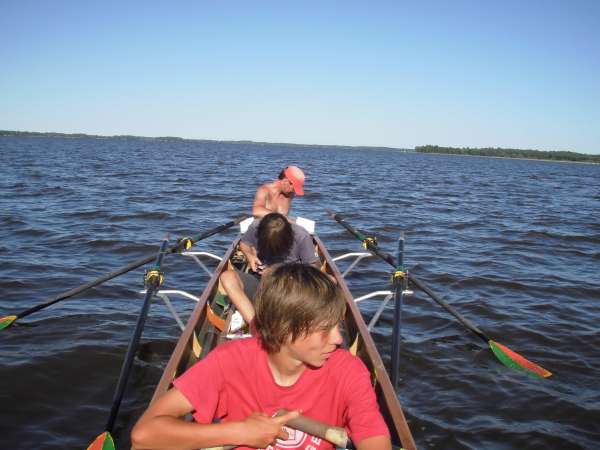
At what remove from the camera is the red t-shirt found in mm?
2270

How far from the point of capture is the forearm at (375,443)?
221 cm

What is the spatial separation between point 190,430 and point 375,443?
85 centimetres

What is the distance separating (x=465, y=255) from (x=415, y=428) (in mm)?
7239

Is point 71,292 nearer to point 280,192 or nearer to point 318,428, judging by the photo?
point 280,192

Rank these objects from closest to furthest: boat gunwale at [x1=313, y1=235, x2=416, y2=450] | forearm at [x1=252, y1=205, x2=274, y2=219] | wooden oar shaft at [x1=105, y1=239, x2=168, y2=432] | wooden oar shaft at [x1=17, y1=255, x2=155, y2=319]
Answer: boat gunwale at [x1=313, y1=235, x2=416, y2=450], wooden oar shaft at [x1=105, y1=239, x2=168, y2=432], wooden oar shaft at [x1=17, y1=255, x2=155, y2=319], forearm at [x1=252, y1=205, x2=274, y2=219]

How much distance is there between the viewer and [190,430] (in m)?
2.03

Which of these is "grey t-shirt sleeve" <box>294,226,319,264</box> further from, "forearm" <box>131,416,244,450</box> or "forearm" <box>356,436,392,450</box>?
"forearm" <box>131,416,244,450</box>

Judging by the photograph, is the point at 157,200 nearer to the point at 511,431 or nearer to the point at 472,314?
the point at 472,314

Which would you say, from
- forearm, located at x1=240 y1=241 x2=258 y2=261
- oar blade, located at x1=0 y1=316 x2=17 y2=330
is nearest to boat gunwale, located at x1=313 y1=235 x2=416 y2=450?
forearm, located at x1=240 y1=241 x2=258 y2=261

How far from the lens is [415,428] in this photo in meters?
4.56

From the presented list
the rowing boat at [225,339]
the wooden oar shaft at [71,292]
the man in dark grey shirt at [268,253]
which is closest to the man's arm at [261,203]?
the rowing boat at [225,339]

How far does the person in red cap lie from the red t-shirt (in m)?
4.66

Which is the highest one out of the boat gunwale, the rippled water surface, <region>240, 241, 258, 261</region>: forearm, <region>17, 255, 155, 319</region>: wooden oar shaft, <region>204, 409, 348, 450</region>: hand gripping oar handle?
<region>240, 241, 258, 261</region>: forearm

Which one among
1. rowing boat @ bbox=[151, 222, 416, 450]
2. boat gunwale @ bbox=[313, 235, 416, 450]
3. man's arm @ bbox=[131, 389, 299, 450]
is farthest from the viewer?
rowing boat @ bbox=[151, 222, 416, 450]
